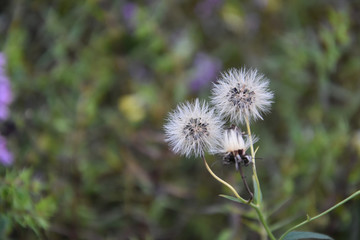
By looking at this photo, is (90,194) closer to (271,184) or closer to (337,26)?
(271,184)

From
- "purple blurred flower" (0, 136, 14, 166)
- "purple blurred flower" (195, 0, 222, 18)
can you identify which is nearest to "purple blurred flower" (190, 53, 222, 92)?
"purple blurred flower" (195, 0, 222, 18)

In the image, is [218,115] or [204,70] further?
[204,70]

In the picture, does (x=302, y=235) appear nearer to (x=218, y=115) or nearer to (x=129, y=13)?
(x=218, y=115)

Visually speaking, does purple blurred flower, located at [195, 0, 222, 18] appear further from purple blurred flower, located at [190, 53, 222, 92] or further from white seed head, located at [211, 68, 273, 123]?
white seed head, located at [211, 68, 273, 123]

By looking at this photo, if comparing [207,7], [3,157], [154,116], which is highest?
[207,7]

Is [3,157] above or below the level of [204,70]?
below

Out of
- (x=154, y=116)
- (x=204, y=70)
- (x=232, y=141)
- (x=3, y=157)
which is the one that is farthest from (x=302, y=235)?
(x=204, y=70)
